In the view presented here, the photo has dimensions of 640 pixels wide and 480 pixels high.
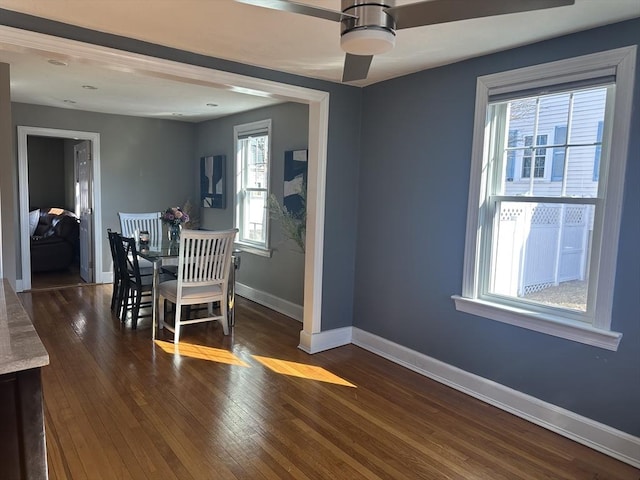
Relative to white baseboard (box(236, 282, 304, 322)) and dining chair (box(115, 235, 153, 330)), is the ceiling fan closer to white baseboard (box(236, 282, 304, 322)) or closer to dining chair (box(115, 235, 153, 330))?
dining chair (box(115, 235, 153, 330))

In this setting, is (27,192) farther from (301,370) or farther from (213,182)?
(301,370)

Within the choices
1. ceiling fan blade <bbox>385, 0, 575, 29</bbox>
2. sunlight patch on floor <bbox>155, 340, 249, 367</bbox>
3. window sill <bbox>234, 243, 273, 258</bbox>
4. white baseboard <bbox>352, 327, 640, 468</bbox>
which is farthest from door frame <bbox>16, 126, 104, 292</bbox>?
ceiling fan blade <bbox>385, 0, 575, 29</bbox>

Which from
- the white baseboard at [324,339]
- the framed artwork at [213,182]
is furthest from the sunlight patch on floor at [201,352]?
the framed artwork at [213,182]

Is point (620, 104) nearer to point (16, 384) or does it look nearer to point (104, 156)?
point (16, 384)

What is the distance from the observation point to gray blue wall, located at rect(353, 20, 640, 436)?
2453 mm

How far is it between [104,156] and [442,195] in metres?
5.12

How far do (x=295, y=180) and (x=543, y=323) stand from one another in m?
2.99

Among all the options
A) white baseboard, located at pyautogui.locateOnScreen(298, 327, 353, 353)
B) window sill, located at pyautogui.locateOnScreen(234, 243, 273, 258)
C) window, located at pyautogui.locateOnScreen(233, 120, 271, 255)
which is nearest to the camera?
white baseboard, located at pyautogui.locateOnScreen(298, 327, 353, 353)

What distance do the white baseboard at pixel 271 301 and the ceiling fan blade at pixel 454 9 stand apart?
3677mm

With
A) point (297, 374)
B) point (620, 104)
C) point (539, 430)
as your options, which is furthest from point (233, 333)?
point (620, 104)

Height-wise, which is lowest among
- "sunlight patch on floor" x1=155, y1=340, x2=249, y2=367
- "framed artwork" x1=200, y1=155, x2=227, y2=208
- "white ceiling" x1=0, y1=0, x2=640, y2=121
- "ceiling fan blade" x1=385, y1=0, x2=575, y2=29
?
"sunlight patch on floor" x1=155, y1=340, x2=249, y2=367

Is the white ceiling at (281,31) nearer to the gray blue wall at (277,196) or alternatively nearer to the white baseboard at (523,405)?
the gray blue wall at (277,196)

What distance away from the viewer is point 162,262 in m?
4.46

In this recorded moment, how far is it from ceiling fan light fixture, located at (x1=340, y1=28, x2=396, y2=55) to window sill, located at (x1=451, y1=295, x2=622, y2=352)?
6.58ft
